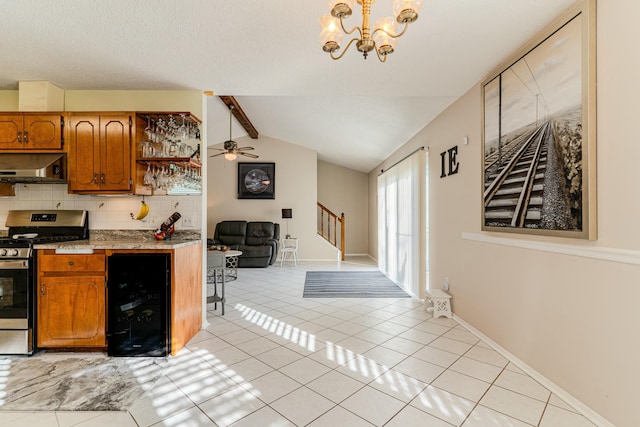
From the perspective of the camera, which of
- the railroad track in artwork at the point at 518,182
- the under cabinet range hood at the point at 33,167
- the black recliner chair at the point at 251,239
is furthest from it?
the black recliner chair at the point at 251,239

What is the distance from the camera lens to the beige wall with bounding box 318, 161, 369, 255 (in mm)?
9773

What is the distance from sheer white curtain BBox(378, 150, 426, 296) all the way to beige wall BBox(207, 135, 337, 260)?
2292 millimetres

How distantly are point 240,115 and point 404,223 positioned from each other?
4.03 metres

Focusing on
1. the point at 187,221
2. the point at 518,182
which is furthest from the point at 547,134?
the point at 187,221

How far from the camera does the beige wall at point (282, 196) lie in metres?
8.56

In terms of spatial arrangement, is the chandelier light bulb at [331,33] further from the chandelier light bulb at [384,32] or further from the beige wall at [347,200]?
the beige wall at [347,200]

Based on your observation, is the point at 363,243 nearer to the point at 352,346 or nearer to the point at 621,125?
the point at 352,346

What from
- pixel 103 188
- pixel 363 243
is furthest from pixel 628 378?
pixel 363 243

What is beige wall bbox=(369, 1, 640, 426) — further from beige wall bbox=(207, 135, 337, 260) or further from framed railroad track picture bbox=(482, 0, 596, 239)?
beige wall bbox=(207, 135, 337, 260)

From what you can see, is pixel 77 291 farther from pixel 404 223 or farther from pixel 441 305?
pixel 404 223

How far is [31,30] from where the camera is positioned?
7.48ft

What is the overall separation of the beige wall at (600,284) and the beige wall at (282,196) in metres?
5.92

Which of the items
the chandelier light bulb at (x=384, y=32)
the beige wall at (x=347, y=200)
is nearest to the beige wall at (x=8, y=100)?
the chandelier light bulb at (x=384, y=32)

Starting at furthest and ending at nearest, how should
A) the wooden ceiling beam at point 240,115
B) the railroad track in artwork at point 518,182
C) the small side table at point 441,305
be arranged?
the wooden ceiling beam at point 240,115 < the small side table at point 441,305 < the railroad track in artwork at point 518,182
